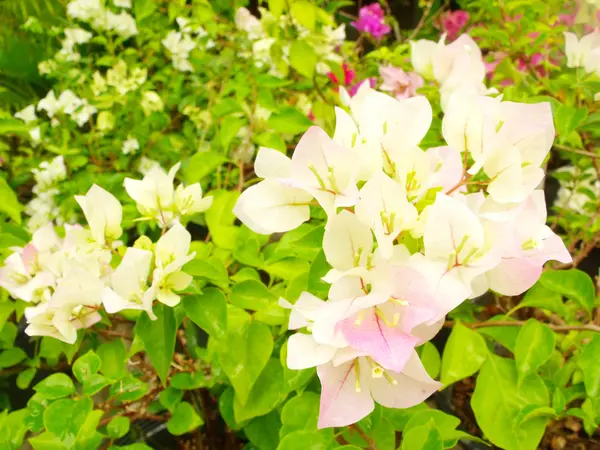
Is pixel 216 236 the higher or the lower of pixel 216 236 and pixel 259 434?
the higher

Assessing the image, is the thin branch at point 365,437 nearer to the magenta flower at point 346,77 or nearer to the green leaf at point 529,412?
the green leaf at point 529,412

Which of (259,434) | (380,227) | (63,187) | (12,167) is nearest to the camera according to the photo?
(380,227)

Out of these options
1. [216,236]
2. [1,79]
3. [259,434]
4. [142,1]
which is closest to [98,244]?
[216,236]

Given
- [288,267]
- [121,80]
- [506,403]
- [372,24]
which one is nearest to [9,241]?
[288,267]

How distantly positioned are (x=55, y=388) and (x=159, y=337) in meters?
0.12

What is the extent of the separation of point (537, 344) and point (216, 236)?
1.23ft

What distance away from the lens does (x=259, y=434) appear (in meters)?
0.56

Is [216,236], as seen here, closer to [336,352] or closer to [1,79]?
[336,352]

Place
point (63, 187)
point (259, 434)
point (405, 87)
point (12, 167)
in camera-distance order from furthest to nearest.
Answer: point (12, 167) < point (63, 187) < point (405, 87) < point (259, 434)

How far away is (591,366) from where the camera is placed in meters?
0.44

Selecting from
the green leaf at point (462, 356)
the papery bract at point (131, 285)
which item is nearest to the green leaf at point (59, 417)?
the papery bract at point (131, 285)

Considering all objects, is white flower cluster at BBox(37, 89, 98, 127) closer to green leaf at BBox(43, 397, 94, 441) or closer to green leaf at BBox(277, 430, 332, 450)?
green leaf at BBox(43, 397, 94, 441)

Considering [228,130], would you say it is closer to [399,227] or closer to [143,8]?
[399,227]

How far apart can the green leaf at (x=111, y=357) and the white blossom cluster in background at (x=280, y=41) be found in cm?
66
